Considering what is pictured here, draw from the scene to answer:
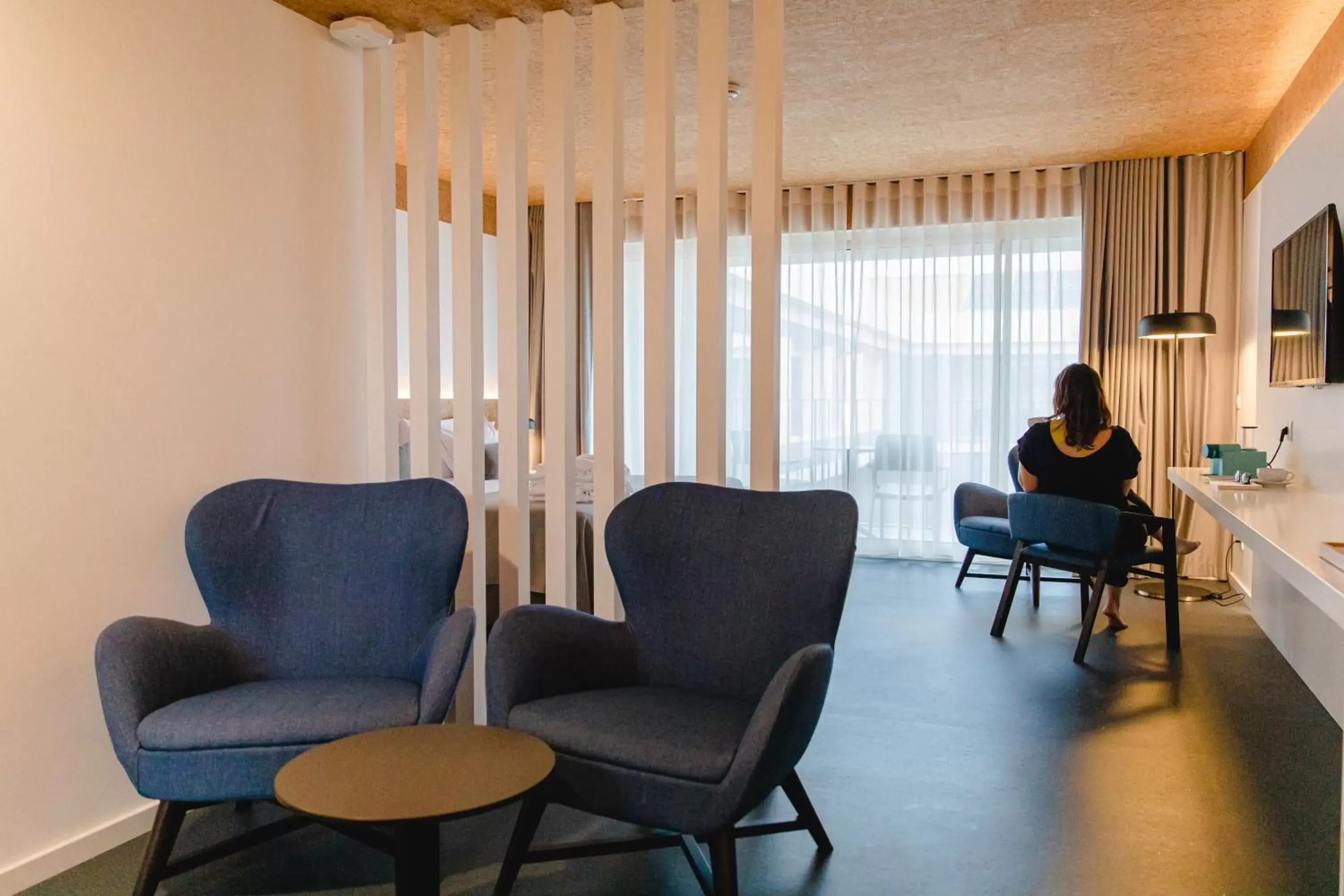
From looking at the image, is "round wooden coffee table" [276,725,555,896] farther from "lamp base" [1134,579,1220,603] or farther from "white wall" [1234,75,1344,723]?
"lamp base" [1134,579,1220,603]

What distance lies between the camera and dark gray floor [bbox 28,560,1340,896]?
7.33 feet

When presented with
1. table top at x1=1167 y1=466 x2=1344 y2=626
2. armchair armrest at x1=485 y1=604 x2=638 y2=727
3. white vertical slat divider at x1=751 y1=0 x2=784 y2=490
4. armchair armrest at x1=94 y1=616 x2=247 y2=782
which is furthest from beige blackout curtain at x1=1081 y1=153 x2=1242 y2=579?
armchair armrest at x1=94 y1=616 x2=247 y2=782

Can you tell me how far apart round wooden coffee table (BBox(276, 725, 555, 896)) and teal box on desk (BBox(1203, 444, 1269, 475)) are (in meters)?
3.63

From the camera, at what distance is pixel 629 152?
5.77 metres

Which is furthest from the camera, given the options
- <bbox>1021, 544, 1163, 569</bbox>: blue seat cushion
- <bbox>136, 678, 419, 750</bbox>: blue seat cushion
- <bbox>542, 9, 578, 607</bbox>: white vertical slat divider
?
<bbox>1021, 544, 1163, 569</bbox>: blue seat cushion

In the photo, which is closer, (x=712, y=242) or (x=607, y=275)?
(x=712, y=242)

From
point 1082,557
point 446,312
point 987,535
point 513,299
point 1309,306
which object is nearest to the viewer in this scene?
point 513,299

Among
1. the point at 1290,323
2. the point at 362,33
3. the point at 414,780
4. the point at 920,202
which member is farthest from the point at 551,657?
the point at 920,202

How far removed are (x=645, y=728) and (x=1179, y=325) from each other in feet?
15.4

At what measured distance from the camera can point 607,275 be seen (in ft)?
10.2

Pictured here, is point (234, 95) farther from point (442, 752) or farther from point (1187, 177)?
point (1187, 177)

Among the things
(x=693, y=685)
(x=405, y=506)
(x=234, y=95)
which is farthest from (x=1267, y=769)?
(x=234, y=95)

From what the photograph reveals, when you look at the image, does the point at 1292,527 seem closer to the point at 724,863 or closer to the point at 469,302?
the point at 724,863

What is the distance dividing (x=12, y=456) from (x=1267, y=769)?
361 cm
